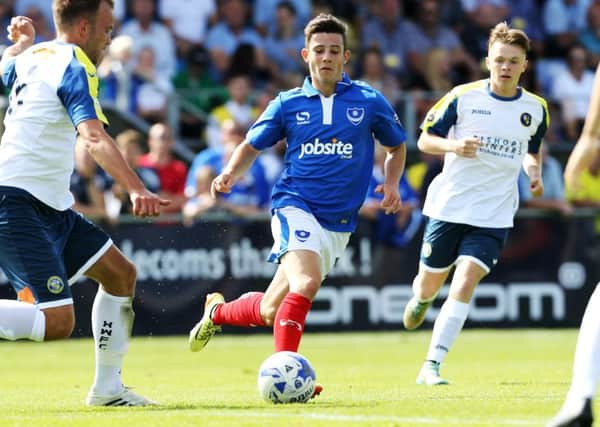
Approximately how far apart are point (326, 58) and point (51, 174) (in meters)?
2.28

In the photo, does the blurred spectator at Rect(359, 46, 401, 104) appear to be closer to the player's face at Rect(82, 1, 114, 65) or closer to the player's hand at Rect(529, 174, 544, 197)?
the player's hand at Rect(529, 174, 544, 197)

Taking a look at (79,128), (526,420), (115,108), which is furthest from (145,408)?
(115,108)

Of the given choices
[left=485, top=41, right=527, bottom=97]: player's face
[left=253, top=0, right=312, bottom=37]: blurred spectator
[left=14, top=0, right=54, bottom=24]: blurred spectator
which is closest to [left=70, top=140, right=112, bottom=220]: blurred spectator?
[left=14, top=0, right=54, bottom=24]: blurred spectator

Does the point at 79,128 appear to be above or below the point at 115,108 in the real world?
above

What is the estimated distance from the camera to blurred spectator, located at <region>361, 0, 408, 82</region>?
2148 centimetres

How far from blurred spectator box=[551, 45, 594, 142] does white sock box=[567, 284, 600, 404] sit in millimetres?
14225

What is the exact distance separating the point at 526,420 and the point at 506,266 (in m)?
10.1

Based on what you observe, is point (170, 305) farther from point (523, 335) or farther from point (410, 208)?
point (523, 335)

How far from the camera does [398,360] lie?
44.9ft

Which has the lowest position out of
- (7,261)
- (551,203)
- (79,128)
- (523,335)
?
(523,335)

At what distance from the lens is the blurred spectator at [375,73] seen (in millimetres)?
20156

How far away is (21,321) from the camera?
789 centimetres

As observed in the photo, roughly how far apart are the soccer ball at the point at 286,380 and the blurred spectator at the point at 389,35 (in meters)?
13.4

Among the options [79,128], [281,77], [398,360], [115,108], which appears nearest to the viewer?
[79,128]
